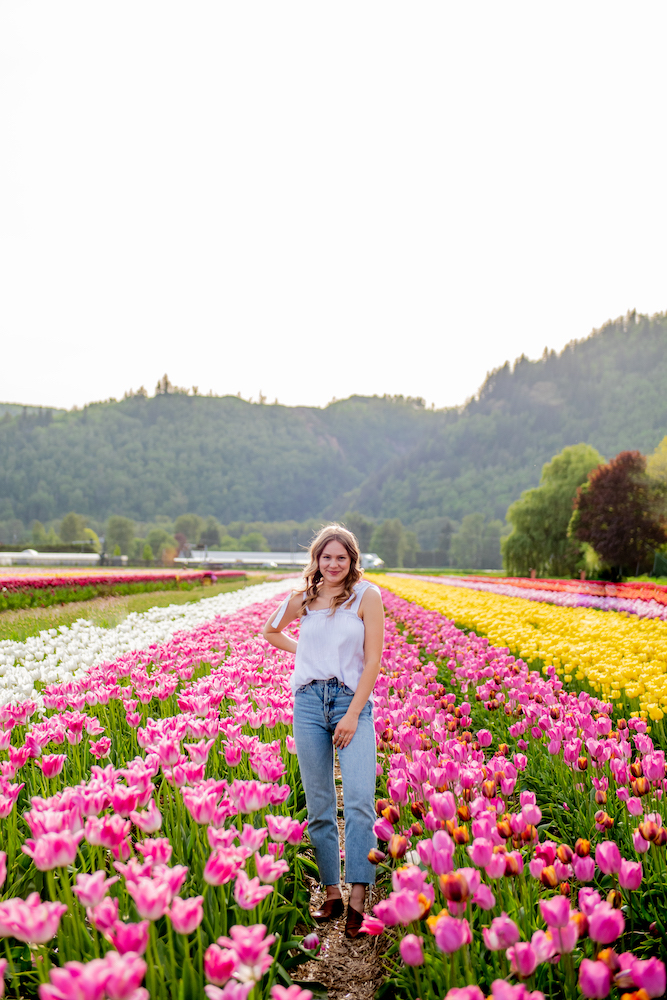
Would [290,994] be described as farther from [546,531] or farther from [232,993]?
[546,531]

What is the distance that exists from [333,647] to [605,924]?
66.7 inches

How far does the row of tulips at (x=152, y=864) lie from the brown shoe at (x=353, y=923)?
0.71 ft

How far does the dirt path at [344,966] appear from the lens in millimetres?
2461

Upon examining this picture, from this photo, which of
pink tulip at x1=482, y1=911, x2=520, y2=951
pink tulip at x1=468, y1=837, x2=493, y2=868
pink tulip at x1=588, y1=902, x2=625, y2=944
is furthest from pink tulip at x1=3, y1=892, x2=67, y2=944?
pink tulip at x1=588, y1=902, x2=625, y2=944

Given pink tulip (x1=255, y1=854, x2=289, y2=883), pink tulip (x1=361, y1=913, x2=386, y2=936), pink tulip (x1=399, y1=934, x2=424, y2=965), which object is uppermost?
pink tulip (x1=255, y1=854, x2=289, y2=883)

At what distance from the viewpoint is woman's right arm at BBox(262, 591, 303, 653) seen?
11.2 ft

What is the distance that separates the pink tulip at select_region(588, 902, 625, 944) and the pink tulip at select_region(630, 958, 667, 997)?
98 mm

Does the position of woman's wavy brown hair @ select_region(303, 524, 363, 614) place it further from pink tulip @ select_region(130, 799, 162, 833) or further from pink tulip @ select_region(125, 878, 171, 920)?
pink tulip @ select_region(125, 878, 171, 920)

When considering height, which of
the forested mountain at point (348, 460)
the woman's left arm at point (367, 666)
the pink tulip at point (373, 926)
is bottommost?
the pink tulip at point (373, 926)

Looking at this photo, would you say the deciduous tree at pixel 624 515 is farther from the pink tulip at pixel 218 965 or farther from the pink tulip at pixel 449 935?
the pink tulip at pixel 218 965

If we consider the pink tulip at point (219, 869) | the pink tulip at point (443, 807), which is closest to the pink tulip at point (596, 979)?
the pink tulip at point (443, 807)

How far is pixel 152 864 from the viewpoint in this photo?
6.11ft

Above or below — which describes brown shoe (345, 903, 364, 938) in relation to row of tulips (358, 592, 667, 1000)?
below

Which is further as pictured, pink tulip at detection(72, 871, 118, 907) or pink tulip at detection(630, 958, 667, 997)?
pink tulip at detection(72, 871, 118, 907)
